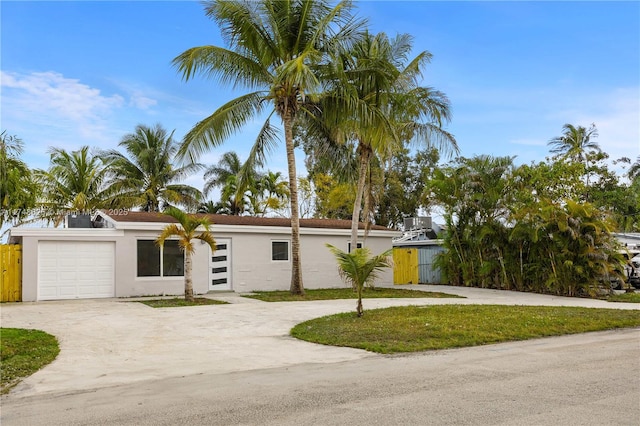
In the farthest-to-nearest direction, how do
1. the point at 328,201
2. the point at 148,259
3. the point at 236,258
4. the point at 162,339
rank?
the point at 328,201
the point at 236,258
the point at 148,259
the point at 162,339

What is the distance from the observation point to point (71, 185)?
2853cm

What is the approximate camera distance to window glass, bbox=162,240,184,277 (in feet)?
61.1

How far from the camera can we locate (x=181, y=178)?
34.1m

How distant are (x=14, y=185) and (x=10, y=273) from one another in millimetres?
7050

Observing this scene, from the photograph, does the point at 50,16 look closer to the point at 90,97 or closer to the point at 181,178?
the point at 90,97

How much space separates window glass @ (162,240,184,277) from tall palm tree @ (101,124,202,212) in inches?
493

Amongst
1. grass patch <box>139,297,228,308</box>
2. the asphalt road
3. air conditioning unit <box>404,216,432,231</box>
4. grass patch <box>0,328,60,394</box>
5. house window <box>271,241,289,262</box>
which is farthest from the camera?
air conditioning unit <box>404,216,432,231</box>

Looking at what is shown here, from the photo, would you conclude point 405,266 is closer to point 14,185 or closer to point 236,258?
point 236,258

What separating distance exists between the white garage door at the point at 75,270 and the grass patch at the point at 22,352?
6.44m

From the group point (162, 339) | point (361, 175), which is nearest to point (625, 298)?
point (361, 175)

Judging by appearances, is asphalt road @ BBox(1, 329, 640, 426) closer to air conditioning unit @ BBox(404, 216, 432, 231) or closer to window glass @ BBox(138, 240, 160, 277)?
window glass @ BBox(138, 240, 160, 277)

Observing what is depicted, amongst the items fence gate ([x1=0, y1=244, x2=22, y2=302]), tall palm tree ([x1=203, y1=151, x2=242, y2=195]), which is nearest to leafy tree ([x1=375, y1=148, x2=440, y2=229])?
tall palm tree ([x1=203, y1=151, x2=242, y2=195])

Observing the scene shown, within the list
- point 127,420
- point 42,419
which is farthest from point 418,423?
point 42,419

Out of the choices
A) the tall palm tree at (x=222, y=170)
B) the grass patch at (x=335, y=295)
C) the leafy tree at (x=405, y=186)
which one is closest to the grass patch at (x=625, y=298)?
the grass patch at (x=335, y=295)
